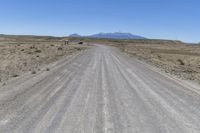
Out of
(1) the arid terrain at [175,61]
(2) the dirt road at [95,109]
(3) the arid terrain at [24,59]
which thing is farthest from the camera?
(1) the arid terrain at [175,61]

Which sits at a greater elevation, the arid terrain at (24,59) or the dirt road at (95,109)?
the dirt road at (95,109)

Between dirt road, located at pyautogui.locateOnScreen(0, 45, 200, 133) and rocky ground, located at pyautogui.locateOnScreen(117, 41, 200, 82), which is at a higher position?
dirt road, located at pyautogui.locateOnScreen(0, 45, 200, 133)

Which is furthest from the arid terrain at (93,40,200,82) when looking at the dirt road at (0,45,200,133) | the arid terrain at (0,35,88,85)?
the arid terrain at (0,35,88,85)

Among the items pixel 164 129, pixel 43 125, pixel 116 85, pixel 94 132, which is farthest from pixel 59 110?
pixel 116 85

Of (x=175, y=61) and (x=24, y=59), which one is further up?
(x=24, y=59)

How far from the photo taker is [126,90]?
11852 millimetres

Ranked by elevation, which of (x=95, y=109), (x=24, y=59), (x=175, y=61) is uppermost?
(x=95, y=109)

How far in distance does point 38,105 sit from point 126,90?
14.6 ft

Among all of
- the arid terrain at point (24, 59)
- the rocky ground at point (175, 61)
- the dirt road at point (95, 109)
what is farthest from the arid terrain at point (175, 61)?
the arid terrain at point (24, 59)

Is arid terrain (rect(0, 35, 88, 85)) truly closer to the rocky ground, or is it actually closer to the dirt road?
the dirt road

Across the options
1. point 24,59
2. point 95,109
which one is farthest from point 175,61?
point 95,109

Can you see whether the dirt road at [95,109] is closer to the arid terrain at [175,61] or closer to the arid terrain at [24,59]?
the arid terrain at [24,59]

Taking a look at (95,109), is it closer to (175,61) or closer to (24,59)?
(24,59)

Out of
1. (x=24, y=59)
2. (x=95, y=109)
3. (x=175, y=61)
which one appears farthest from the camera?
(x=175, y=61)
